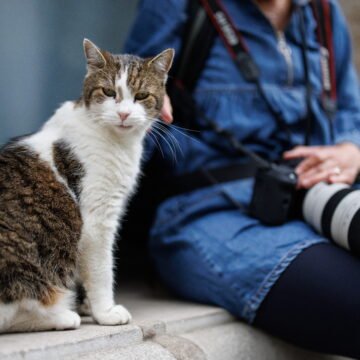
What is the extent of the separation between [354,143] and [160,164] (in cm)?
60

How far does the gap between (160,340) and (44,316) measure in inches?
10.7

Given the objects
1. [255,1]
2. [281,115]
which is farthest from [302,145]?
[255,1]

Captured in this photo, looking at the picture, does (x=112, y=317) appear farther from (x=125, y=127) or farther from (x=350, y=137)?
(x=350, y=137)

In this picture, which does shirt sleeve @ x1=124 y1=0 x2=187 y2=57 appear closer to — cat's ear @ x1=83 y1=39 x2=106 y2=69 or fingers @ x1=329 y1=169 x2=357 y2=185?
cat's ear @ x1=83 y1=39 x2=106 y2=69

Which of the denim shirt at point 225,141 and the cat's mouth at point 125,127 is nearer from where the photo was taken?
the cat's mouth at point 125,127

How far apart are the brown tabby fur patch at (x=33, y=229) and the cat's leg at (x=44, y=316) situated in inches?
0.6

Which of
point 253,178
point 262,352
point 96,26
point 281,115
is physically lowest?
point 262,352

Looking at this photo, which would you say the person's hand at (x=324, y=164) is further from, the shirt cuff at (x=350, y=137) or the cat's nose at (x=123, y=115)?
the cat's nose at (x=123, y=115)

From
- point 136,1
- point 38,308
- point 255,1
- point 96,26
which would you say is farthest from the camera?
point 136,1

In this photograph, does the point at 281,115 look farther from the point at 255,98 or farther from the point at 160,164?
the point at 160,164

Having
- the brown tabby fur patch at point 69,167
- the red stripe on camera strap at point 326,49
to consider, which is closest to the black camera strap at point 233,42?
the red stripe on camera strap at point 326,49

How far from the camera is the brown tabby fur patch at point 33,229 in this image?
41.4 inches

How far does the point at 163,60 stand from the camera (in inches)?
47.3

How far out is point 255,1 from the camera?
1.64m
